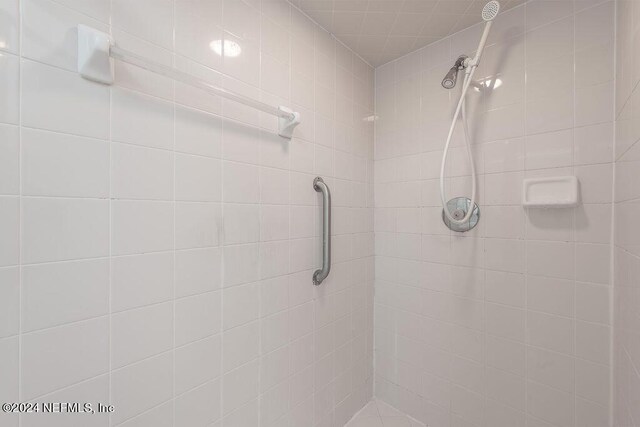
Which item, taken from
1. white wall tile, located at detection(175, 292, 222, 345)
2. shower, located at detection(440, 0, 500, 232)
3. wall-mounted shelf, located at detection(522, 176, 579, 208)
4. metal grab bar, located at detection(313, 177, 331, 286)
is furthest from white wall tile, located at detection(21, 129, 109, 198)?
wall-mounted shelf, located at detection(522, 176, 579, 208)

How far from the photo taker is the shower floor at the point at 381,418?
56.5 inches

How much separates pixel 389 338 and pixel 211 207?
4.32ft

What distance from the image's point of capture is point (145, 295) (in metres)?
0.73

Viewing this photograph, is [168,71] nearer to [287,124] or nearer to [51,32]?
[51,32]

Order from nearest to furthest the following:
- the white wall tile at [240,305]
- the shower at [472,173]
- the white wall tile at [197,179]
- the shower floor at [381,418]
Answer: the white wall tile at [197,179], the white wall tile at [240,305], the shower at [472,173], the shower floor at [381,418]

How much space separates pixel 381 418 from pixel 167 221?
5.17 ft

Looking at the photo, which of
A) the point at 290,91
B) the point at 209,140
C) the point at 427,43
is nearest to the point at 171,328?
the point at 209,140

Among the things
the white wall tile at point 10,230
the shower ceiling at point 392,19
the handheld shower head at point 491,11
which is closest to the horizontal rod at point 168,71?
the white wall tile at point 10,230

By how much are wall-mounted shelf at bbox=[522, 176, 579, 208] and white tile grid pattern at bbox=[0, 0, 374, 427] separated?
34.1 inches

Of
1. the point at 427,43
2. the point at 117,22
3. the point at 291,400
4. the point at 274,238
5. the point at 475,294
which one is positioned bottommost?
the point at 291,400

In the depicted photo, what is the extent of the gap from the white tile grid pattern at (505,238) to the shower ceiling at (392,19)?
0.09 m

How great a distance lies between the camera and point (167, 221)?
0.77 m

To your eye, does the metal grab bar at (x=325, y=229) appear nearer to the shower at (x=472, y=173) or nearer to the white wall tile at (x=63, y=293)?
the shower at (x=472, y=173)

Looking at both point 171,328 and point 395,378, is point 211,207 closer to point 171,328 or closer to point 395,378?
point 171,328
